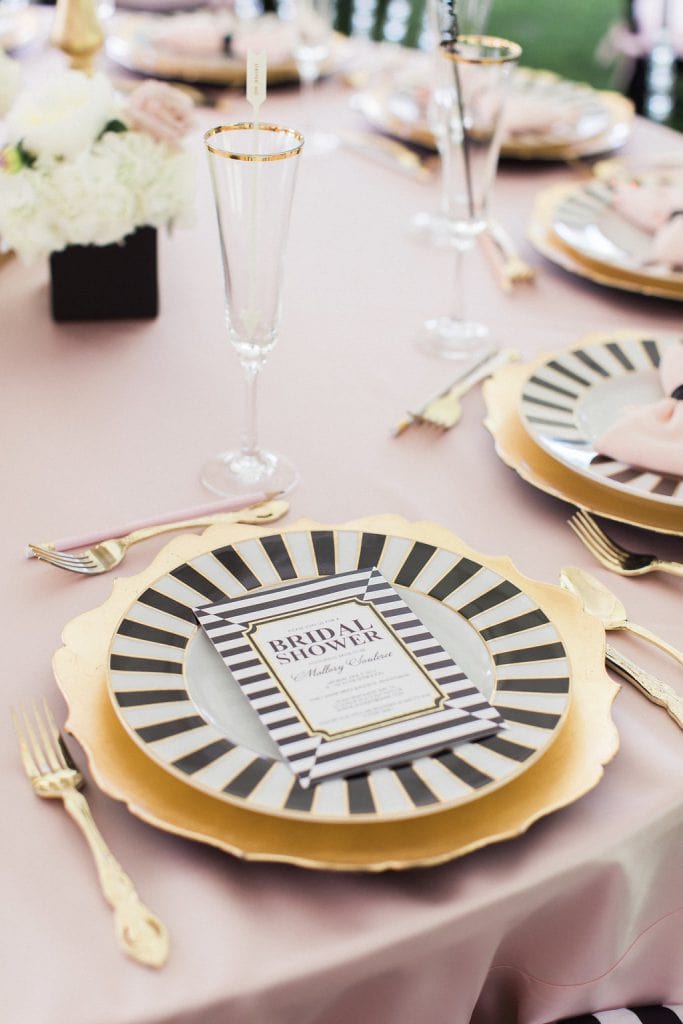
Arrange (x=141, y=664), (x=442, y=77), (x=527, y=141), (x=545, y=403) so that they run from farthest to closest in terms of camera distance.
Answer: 1. (x=527, y=141)
2. (x=442, y=77)
3. (x=545, y=403)
4. (x=141, y=664)

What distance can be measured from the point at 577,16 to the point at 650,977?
565 cm

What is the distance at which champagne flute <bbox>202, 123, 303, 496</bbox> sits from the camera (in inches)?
32.4

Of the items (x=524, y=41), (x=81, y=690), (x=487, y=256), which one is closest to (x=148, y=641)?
(x=81, y=690)

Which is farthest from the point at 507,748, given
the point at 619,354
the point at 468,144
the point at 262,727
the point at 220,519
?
the point at 468,144

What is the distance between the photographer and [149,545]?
2.85ft

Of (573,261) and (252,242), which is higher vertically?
(252,242)

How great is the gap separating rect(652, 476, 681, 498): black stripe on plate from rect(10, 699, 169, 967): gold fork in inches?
20.1

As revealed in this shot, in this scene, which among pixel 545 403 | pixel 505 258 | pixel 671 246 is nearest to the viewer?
pixel 545 403

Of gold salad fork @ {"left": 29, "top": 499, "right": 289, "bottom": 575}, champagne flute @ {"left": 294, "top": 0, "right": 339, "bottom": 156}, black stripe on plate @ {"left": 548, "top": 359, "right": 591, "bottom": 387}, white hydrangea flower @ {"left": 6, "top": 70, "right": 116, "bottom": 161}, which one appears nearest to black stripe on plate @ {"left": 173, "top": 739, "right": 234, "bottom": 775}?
gold salad fork @ {"left": 29, "top": 499, "right": 289, "bottom": 575}

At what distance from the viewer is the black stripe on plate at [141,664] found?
2.23 ft

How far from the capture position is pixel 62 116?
42.7 inches

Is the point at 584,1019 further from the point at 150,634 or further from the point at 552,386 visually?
the point at 552,386

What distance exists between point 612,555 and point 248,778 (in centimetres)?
39

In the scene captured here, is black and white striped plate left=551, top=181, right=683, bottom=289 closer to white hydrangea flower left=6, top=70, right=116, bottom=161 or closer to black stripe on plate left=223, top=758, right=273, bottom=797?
white hydrangea flower left=6, top=70, right=116, bottom=161
